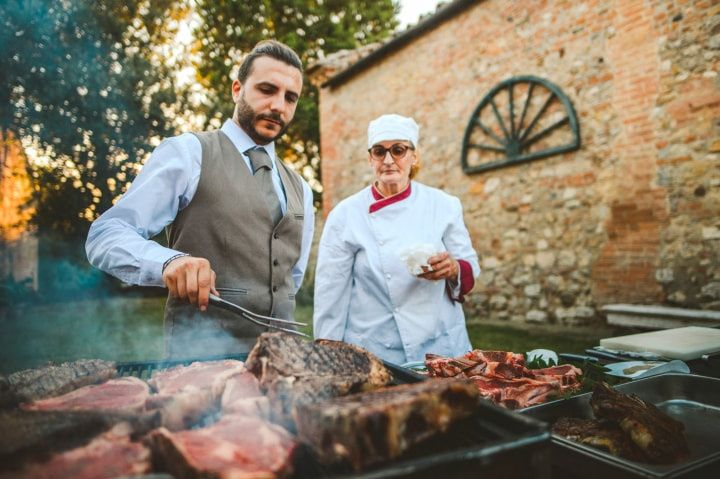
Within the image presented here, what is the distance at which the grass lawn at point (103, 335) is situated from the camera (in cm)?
659

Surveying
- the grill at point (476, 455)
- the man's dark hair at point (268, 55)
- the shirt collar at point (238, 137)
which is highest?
the man's dark hair at point (268, 55)

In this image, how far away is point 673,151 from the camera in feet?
19.4

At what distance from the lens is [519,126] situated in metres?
7.77

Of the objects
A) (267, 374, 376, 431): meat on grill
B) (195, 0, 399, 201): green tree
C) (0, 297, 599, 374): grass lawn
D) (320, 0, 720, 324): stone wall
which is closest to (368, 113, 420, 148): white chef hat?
(267, 374, 376, 431): meat on grill

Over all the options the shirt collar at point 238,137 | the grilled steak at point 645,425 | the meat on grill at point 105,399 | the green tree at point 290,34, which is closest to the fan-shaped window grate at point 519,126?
the shirt collar at point 238,137

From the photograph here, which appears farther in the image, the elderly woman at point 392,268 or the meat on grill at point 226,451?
the elderly woman at point 392,268

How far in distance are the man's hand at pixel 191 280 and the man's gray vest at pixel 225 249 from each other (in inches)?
26.9

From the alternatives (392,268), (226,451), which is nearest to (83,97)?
(392,268)

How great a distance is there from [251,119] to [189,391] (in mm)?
1771

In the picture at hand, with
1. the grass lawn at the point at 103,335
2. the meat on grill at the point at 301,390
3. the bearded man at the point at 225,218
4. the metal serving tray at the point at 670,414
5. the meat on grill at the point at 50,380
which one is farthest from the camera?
the grass lawn at the point at 103,335

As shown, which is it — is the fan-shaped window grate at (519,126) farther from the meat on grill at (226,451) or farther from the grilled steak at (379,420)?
Result: the meat on grill at (226,451)

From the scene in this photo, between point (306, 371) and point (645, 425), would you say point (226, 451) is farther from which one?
point (645, 425)

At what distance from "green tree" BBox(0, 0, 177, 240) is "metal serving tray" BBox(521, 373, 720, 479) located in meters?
5.98

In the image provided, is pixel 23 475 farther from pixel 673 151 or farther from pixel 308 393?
pixel 673 151
